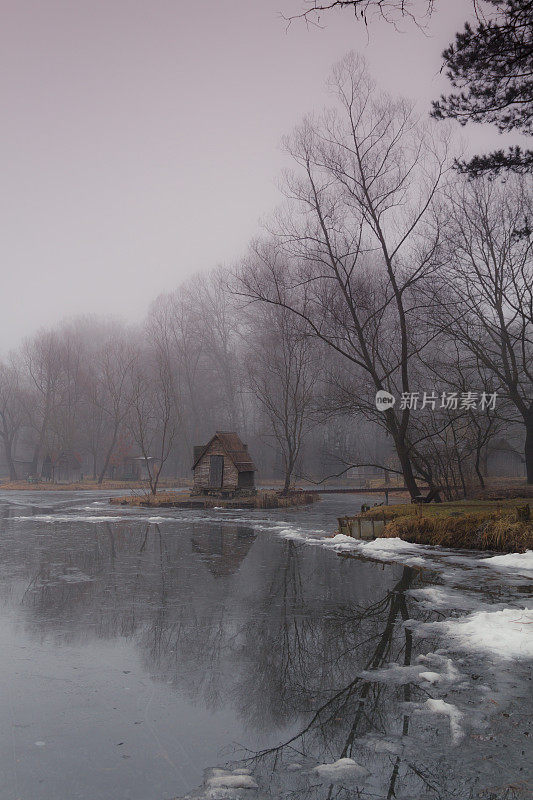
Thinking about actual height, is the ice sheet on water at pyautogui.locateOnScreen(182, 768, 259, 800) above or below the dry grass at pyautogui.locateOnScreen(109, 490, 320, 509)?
above

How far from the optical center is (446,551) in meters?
13.2

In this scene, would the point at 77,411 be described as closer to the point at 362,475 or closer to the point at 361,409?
the point at 362,475

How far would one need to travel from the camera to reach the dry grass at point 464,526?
509 inches

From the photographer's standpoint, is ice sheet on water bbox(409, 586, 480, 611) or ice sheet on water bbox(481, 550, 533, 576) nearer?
ice sheet on water bbox(409, 586, 480, 611)

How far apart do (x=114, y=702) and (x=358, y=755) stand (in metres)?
2.32

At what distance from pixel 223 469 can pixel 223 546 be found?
740 inches

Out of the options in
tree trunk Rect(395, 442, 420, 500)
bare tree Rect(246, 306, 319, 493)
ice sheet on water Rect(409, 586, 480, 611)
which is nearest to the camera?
ice sheet on water Rect(409, 586, 480, 611)

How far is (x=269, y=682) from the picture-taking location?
18.8 feet

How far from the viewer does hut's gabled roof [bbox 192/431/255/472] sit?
3418 centimetres

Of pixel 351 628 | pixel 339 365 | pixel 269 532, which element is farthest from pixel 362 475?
pixel 351 628

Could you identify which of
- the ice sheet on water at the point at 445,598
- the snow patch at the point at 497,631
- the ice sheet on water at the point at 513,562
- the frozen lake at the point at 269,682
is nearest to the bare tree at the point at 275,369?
the ice sheet on water at the point at 513,562

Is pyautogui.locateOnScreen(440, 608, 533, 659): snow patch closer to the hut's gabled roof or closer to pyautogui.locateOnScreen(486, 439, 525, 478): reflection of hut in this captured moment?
the hut's gabled roof

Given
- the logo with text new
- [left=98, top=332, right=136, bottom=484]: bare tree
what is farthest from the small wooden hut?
[left=98, top=332, right=136, bottom=484]: bare tree

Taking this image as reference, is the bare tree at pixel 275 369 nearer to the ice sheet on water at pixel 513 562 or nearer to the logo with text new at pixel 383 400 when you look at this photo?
the logo with text new at pixel 383 400
